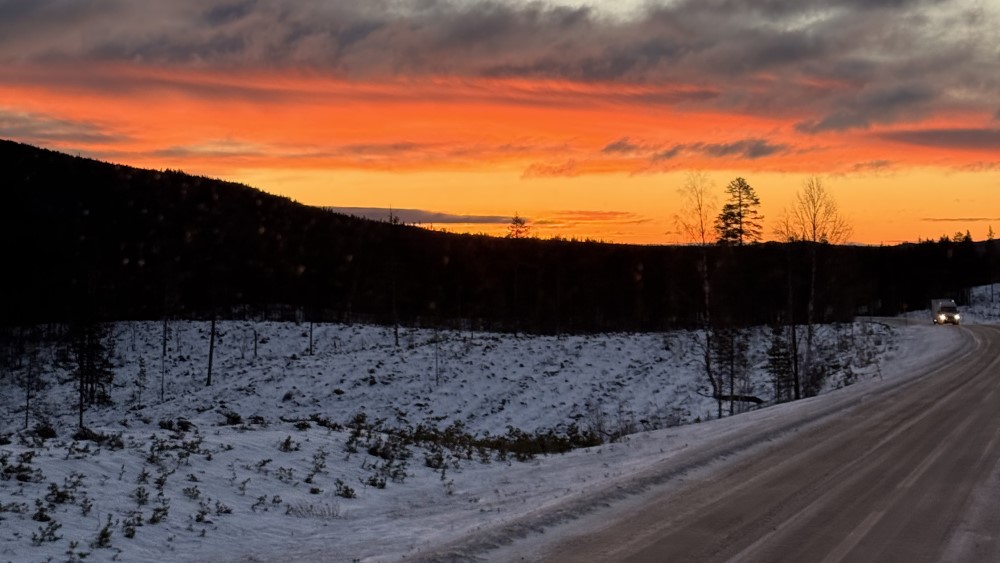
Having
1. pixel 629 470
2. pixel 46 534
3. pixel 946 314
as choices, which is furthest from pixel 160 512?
pixel 946 314

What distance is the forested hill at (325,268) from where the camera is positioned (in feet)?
249

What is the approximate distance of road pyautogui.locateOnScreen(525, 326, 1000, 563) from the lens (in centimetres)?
Result: 751

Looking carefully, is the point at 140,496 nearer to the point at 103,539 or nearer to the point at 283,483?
the point at 103,539

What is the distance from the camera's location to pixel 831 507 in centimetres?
936

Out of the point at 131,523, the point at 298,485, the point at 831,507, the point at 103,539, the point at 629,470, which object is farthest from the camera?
the point at 629,470

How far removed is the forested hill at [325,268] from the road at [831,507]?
140ft

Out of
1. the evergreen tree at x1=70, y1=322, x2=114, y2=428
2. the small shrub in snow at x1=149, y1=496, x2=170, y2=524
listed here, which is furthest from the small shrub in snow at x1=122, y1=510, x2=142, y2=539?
the evergreen tree at x1=70, y1=322, x2=114, y2=428

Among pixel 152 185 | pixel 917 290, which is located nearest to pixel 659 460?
pixel 152 185

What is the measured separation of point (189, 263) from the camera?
90.1 m

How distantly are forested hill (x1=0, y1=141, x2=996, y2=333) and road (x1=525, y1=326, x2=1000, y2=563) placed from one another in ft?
140

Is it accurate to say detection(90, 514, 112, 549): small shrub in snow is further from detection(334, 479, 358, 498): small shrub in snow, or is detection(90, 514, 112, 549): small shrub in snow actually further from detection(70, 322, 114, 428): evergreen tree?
detection(70, 322, 114, 428): evergreen tree

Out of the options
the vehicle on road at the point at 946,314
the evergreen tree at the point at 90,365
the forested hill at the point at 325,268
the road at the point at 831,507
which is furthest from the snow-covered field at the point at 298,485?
the forested hill at the point at 325,268

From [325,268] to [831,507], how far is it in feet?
324

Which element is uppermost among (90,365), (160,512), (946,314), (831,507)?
(946,314)
